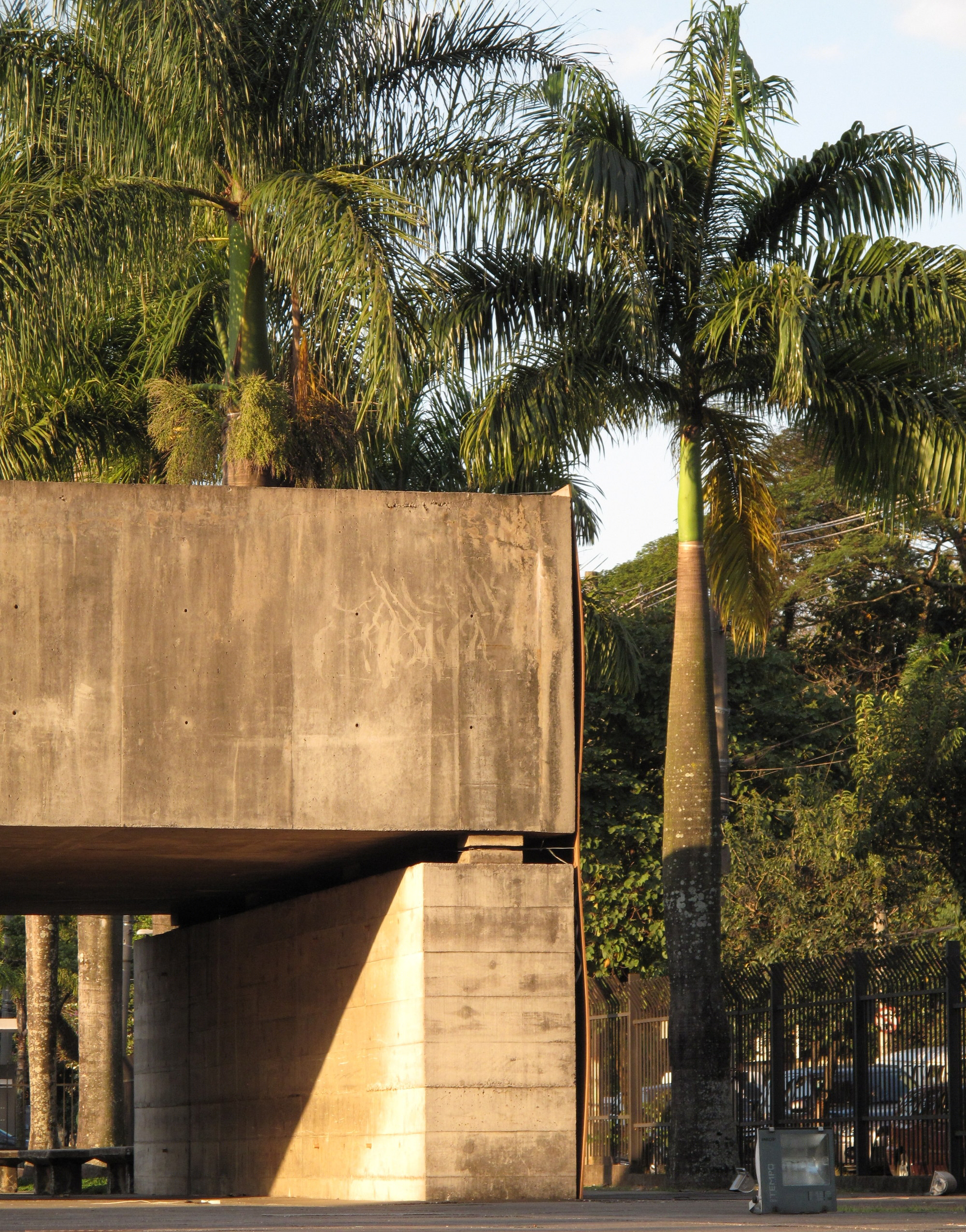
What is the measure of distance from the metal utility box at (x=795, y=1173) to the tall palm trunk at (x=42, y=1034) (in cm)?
1605

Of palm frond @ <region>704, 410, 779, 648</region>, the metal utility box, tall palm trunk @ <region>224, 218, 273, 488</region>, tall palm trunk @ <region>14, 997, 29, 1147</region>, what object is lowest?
tall palm trunk @ <region>14, 997, 29, 1147</region>

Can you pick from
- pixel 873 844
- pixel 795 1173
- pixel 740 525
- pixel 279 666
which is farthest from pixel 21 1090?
pixel 795 1173

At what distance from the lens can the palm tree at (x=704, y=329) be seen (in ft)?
50.9

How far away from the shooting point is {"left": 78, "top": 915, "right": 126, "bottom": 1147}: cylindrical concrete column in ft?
78.9

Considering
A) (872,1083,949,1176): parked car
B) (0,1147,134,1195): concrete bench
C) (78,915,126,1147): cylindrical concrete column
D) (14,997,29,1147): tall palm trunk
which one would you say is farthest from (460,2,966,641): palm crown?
(14,997,29,1147): tall palm trunk

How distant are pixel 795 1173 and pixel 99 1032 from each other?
14900 millimetres

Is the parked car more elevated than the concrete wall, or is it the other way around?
the concrete wall

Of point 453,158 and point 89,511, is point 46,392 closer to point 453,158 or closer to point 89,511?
point 453,158

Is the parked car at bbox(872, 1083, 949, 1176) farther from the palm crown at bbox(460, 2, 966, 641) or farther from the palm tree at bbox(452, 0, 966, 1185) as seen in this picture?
the palm crown at bbox(460, 2, 966, 641)

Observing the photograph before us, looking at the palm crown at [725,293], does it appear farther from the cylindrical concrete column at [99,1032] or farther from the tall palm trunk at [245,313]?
the cylindrical concrete column at [99,1032]

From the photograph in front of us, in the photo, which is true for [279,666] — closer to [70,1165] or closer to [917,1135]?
[917,1135]

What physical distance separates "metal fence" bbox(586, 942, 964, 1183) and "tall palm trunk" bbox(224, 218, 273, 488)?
7438 mm

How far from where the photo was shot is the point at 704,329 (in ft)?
52.3

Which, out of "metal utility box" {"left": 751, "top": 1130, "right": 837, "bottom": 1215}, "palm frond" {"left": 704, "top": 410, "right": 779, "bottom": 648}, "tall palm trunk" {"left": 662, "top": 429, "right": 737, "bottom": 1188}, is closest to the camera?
"metal utility box" {"left": 751, "top": 1130, "right": 837, "bottom": 1215}
